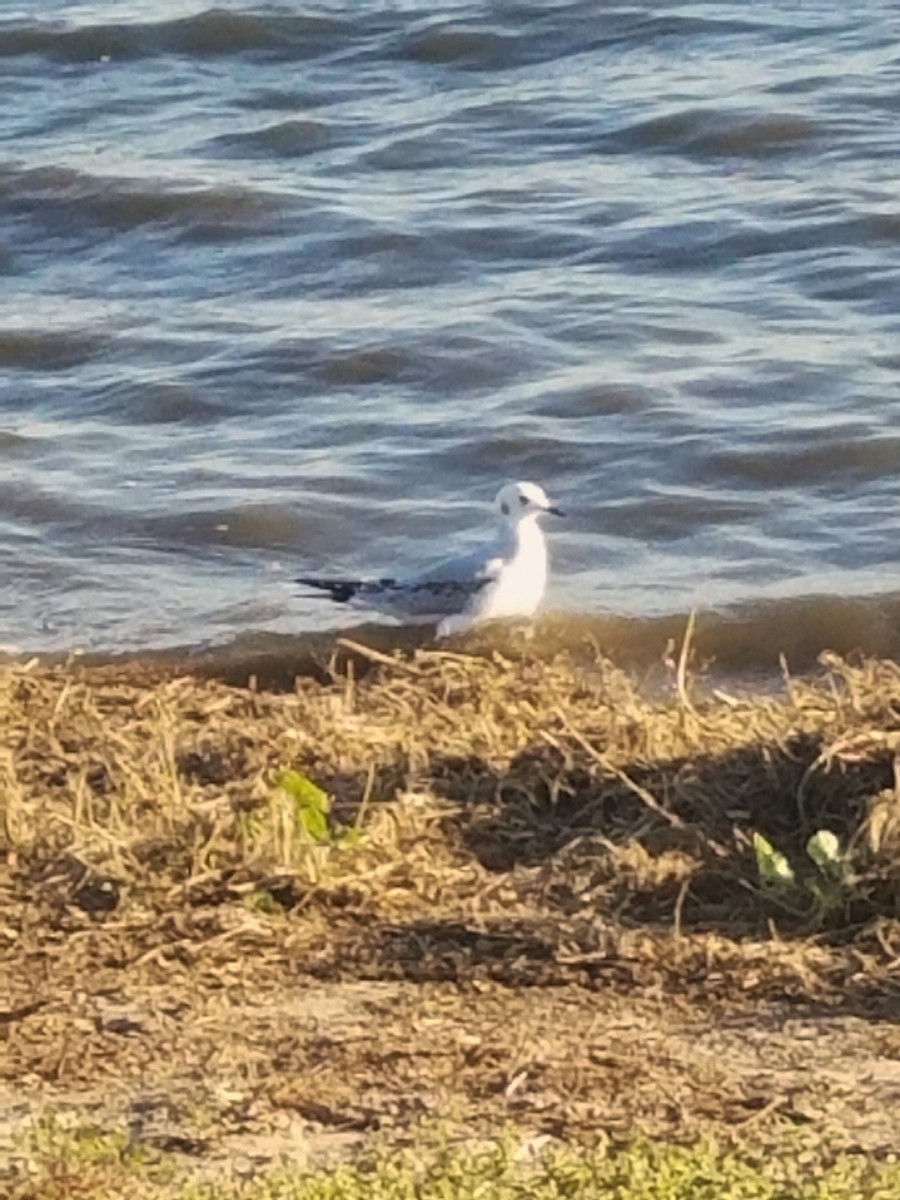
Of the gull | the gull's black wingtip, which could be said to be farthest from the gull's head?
the gull's black wingtip

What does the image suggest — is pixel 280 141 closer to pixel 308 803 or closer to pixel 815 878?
pixel 308 803

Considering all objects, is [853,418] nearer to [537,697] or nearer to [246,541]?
[246,541]

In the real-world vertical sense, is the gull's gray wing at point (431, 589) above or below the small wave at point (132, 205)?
below

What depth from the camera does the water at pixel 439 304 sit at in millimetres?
8242

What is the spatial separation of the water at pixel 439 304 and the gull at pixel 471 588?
0.76ft

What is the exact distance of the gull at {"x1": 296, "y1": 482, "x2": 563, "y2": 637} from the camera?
24.9 feet

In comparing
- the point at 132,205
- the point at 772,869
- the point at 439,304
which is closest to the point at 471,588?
the point at 439,304

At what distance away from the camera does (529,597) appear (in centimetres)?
762

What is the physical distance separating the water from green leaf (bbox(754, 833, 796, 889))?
108 inches

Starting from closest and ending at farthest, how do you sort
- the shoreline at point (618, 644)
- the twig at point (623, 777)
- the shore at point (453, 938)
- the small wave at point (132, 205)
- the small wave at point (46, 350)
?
the shore at point (453, 938) → the twig at point (623, 777) → the shoreline at point (618, 644) → the small wave at point (46, 350) → the small wave at point (132, 205)

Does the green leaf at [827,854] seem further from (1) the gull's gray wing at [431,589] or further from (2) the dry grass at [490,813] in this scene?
(1) the gull's gray wing at [431,589]

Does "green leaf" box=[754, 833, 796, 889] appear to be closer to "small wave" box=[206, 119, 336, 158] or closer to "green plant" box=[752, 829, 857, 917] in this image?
"green plant" box=[752, 829, 857, 917]

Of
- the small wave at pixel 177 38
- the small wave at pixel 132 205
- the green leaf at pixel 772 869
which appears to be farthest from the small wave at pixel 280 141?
the green leaf at pixel 772 869

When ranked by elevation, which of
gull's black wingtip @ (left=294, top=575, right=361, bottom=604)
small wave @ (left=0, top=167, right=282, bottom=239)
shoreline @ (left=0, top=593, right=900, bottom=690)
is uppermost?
small wave @ (left=0, top=167, right=282, bottom=239)
